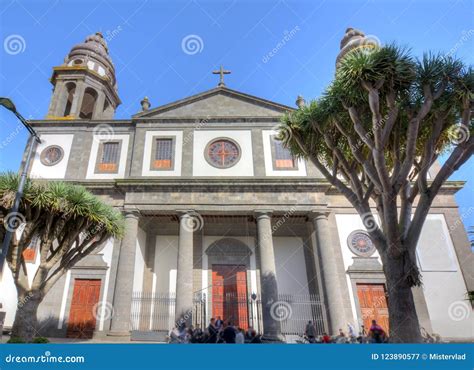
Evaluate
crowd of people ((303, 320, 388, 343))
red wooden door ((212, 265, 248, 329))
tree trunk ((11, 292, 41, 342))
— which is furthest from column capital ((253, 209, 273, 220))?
tree trunk ((11, 292, 41, 342))

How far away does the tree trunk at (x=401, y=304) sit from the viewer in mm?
7215

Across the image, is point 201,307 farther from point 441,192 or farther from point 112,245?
point 441,192

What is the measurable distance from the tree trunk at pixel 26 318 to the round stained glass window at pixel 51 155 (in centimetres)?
1161

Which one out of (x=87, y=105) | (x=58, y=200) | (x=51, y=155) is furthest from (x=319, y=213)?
(x=87, y=105)

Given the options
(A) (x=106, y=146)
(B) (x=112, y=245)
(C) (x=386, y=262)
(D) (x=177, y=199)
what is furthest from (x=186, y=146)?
(C) (x=386, y=262)

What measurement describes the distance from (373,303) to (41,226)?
1499 centimetres

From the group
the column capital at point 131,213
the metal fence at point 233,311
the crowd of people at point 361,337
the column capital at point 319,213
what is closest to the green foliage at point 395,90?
the crowd of people at point 361,337

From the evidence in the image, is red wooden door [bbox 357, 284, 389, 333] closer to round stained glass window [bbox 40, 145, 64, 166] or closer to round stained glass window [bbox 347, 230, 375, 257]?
round stained glass window [bbox 347, 230, 375, 257]

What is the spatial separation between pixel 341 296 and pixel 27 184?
554 inches

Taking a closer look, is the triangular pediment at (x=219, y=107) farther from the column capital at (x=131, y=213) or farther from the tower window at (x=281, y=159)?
the column capital at (x=131, y=213)

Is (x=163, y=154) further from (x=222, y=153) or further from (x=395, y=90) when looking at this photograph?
(x=395, y=90)

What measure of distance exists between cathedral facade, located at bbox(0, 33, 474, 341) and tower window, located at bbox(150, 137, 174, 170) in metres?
0.08

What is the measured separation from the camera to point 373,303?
15.7m

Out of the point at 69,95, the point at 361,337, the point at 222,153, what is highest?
the point at 69,95
